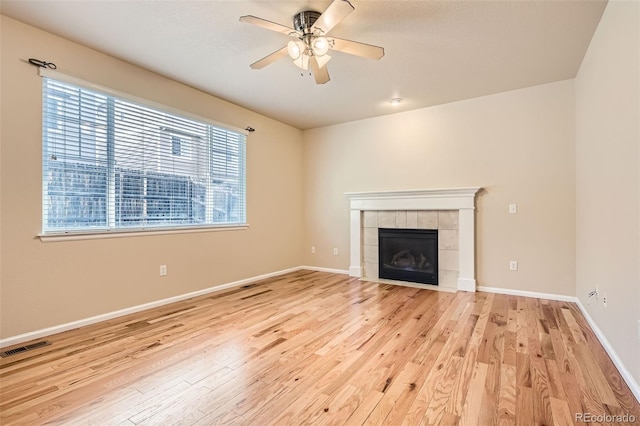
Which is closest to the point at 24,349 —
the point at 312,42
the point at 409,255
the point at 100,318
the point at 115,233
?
the point at 100,318

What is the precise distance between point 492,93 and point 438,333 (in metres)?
3.16

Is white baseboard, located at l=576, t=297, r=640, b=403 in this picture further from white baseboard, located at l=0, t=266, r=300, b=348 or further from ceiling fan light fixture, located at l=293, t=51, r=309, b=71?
white baseboard, located at l=0, t=266, r=300, b=348

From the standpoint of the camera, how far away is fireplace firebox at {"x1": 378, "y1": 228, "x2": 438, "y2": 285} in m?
4.45

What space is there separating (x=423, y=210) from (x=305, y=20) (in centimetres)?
308

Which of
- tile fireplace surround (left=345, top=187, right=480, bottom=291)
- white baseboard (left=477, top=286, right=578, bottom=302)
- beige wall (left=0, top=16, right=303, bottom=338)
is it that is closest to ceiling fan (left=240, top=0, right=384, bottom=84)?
beige wall (left=0, top=16, right=303, bottom=338)

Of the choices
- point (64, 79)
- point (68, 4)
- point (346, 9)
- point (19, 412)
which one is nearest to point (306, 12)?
point (346, 9)

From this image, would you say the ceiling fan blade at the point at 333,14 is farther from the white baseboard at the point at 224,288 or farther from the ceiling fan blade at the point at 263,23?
the white baseboard at the point at 224,288

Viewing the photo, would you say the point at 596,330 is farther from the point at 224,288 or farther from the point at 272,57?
the point at 224,288

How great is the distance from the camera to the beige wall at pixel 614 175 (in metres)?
1.79

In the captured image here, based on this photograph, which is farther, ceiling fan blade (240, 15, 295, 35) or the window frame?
the window frame

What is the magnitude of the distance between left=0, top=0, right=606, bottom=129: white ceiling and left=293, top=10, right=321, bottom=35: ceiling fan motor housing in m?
0.04

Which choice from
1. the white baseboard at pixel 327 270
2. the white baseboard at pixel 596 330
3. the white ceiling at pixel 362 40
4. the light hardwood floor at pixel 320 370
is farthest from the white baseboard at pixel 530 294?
the white ceiling at pixel 362 40

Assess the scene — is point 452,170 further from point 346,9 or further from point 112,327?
point 112,327

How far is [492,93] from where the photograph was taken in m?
3.97
